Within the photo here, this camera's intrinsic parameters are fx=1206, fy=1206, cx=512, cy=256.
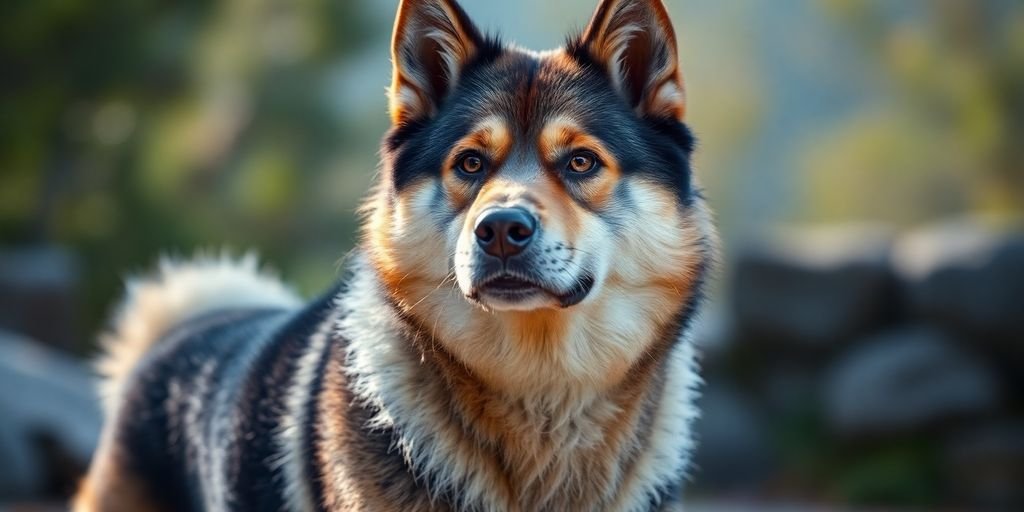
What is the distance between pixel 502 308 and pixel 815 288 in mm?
7720

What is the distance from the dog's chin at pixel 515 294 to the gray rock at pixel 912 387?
22.7 ft

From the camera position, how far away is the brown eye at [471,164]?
338 cm

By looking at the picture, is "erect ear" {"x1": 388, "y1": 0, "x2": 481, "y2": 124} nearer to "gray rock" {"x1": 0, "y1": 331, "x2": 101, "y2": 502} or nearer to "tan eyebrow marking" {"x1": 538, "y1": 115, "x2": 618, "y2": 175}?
"tan eyebrow marking" {"x1": 538, "y1": 115, "x2": 618, "y2": 175}

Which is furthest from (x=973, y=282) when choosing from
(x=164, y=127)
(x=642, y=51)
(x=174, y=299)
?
(x=164, y=127)

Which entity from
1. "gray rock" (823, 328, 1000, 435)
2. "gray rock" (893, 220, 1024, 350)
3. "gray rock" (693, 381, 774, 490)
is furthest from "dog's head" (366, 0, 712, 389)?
"gray rock" (693, 381, 774, 490)

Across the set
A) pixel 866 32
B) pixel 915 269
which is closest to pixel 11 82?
pixel 915 269

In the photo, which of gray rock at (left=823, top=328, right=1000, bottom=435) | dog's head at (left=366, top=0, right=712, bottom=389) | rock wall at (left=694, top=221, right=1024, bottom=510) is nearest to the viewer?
dog's head at (left=366, top=0, right=712, bottom=389)

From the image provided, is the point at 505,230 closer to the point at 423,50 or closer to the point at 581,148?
the point at 581,148

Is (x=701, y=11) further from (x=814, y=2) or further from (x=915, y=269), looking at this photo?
(x=915, y=269)

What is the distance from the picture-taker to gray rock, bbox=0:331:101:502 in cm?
737

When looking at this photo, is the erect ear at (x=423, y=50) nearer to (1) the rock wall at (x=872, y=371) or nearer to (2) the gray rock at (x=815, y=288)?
(1) the rock wall at (x=872, y=371)

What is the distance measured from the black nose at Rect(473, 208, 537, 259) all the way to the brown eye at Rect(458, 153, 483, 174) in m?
0.32

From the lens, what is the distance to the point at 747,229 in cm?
1405

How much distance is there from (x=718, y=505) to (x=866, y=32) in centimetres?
764
